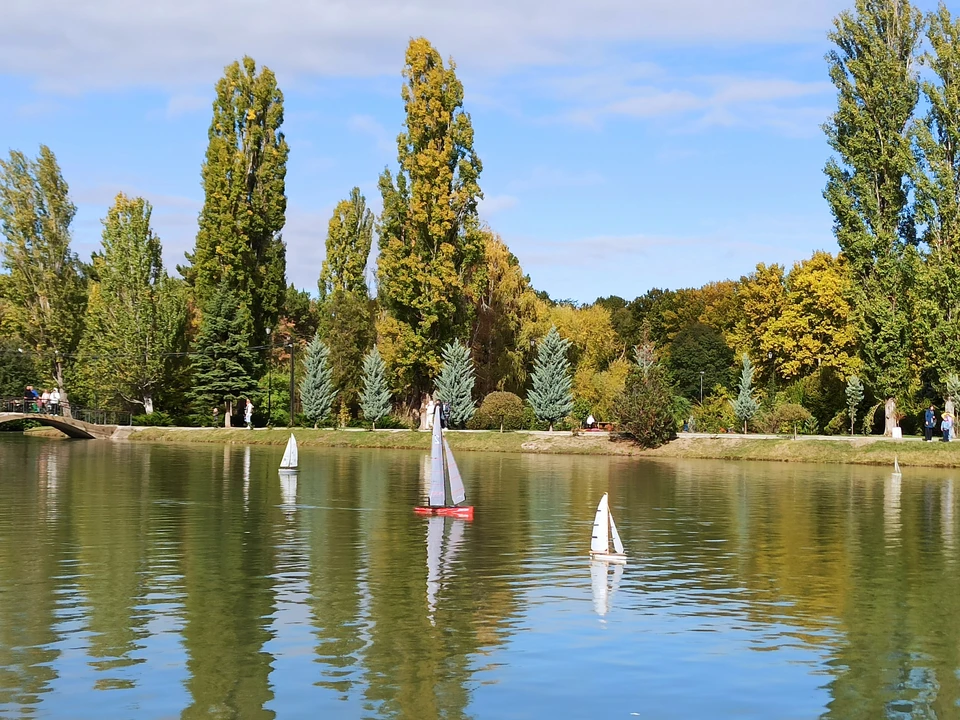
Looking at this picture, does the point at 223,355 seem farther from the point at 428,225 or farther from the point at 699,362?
the point at 699,362

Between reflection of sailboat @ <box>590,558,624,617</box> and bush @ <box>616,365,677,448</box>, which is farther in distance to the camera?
bush @ <box>616,365,677,448</box>

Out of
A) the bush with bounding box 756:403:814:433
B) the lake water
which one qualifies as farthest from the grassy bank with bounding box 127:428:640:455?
the lake water

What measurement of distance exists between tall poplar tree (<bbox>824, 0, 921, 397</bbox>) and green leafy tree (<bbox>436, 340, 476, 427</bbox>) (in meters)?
23.9

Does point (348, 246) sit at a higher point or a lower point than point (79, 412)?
higher

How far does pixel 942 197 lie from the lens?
6288 centimetres

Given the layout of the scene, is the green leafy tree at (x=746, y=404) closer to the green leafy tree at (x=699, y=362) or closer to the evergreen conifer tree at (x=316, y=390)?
the evergreen conifer tree at (x=316, y=390)

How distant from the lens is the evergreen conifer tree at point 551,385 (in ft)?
238

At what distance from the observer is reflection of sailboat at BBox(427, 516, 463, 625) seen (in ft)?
66.5

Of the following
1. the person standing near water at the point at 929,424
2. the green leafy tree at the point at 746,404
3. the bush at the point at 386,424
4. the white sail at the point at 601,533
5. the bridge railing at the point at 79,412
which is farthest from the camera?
the bridge railing at the point at 79,412

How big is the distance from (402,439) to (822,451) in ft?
80.4

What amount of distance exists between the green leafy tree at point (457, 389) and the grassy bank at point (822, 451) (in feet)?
48.9

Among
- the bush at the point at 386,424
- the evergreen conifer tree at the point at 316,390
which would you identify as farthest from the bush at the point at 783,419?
the evergreen conifer tree at the point at 316,390

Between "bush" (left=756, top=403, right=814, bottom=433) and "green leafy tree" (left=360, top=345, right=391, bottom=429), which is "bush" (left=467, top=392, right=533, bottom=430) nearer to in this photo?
"green leafy tree" (left=360, top=345, right=391, bottom=429)

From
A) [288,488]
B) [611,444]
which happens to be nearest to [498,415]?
[611,444]
